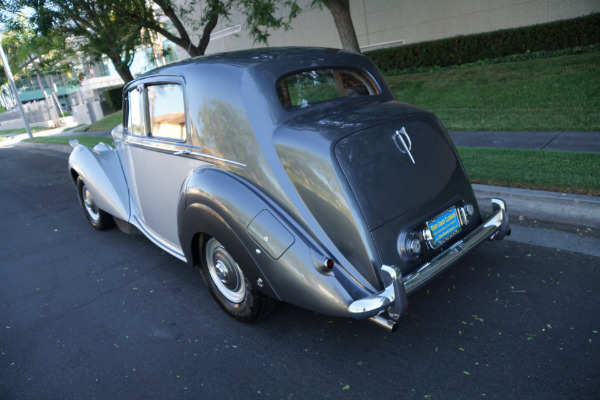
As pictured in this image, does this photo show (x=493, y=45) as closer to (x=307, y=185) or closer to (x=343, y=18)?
(x=343, y=18)

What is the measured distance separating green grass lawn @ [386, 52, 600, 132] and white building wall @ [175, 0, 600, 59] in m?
2.33

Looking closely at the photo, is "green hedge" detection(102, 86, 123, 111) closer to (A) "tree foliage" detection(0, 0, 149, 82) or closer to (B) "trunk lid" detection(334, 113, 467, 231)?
(A) "tree foliage" detection(0, 0, 149, 82)

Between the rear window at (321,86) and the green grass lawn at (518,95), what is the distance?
482cm

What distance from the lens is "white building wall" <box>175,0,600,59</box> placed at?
11.7 m

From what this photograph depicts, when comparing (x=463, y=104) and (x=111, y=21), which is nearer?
(x=463, y=104)

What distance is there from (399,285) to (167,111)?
240 centimetres

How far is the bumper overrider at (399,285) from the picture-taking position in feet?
8.17

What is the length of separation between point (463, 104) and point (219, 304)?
25.3ft

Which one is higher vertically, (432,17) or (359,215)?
(432,17)

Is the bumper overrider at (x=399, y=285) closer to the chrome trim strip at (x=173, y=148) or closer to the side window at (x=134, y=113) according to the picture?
the chrome trim strip at (x=173, y=148)

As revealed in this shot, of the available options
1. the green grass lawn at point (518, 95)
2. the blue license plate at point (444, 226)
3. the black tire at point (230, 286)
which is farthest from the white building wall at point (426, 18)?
the black tire at point (230, 286)

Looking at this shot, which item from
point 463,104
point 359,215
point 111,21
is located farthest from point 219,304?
point 111,21

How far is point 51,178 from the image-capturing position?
387 inches

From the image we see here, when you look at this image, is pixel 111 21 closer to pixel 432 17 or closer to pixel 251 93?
pixel 432 17
